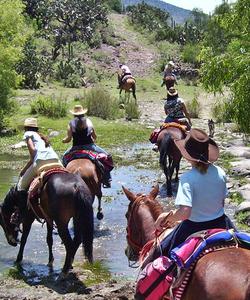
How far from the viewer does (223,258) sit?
4.43 metres

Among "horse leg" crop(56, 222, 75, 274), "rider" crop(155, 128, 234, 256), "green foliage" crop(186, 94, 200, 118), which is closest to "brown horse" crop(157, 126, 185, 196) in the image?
"horse leg" crop(56, 222, 75, 274)

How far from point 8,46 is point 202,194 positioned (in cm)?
1868

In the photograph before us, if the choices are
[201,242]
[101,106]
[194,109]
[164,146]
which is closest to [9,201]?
[164,146]

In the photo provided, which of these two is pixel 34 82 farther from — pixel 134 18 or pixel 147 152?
pixel 134 18

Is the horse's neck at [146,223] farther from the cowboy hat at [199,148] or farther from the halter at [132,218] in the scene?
the cowboy hat at [199,148]

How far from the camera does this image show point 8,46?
73.7 ft

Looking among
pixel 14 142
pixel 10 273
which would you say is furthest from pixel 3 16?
pixel 10 273

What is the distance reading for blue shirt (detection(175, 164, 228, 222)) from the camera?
4859 millimetres

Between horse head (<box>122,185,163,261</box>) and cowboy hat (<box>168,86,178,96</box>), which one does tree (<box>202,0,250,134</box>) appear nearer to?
cowboy hat (<box>168,86,178,96</box>)

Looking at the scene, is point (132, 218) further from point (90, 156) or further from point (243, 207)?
point (243, 207)

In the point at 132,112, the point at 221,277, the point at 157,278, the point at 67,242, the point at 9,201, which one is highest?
the point at 221,277

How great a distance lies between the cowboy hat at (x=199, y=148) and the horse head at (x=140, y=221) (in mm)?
844

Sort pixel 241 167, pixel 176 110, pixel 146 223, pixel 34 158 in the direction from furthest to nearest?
pixel 241 167 < pixel 176 110 < pixel 34 158 < pixel 146 223

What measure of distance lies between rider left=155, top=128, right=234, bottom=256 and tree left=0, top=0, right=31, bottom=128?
17842mm
